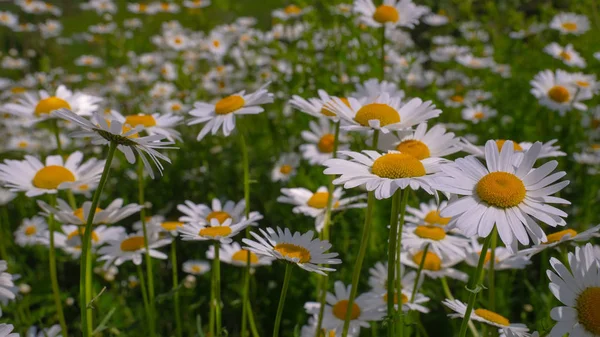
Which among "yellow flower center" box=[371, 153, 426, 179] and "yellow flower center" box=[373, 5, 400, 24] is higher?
"yellow flower center" box=[373, 5, 400, 24]

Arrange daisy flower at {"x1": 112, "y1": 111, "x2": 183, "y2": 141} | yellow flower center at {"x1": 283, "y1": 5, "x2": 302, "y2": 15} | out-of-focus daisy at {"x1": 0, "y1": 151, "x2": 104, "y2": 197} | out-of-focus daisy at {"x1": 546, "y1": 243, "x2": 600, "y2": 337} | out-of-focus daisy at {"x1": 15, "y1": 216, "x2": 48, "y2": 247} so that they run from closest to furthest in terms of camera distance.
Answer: out-of-focus daisy at {"x1": 546, "y1": 243, "x2": 600, "y2": 337}, out-of-focus daisy at {"x1": 0, "y1": 151, "x2": 104, "y2": 197}, daisy flower at {"x1": 112, "y1": 111, "x2": 183, "y2": 141}, out-of-focus daisy at {"x1": 15, "y1": 216, "x2": 48, "y2": 247}, yellow flower center at {"x1": 283, "y1": 5, "x2": 302, "y2": 15}

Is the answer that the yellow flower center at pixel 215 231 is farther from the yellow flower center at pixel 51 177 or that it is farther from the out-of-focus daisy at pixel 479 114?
the out-of-focus daisy at pixel 479 114


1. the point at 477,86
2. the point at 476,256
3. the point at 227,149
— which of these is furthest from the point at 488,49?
the point at 476,256

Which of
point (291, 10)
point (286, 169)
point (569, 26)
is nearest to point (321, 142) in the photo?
point (286, 169)

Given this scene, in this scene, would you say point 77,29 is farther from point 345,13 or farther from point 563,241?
point 563,241

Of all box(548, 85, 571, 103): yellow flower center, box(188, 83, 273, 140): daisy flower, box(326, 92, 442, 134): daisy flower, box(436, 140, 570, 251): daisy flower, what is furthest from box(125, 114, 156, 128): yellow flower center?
box(548, 85, 571, 103): yellow flower center

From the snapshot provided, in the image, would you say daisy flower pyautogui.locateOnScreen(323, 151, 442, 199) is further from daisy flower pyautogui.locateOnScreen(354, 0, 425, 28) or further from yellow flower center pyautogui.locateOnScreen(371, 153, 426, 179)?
daisy flower pyautogui.locateOnScreen(354, 0, 425, 28)
